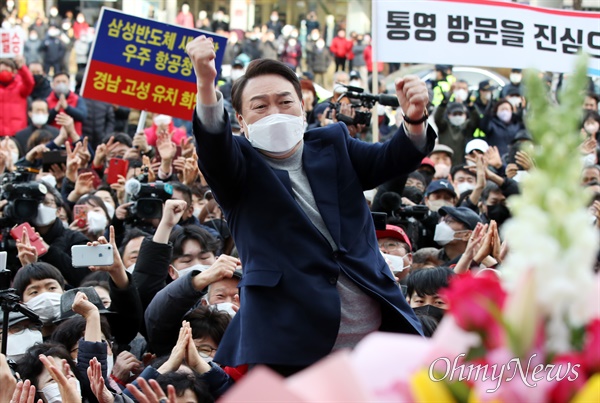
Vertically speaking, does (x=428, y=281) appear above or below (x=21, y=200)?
below

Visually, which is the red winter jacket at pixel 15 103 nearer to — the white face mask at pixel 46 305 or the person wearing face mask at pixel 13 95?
the person wearing face mask at pixel 13 95

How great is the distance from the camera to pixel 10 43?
521 inches

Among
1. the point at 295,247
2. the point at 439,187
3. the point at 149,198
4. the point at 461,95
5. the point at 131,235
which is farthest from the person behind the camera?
the point at 461,95

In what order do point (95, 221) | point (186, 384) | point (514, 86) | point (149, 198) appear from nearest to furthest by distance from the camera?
point (186, 384) → point (149, 198) → point (95, 221) → point (514, 86)

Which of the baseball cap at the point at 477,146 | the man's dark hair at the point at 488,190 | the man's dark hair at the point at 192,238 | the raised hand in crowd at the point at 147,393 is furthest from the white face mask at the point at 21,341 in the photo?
the baseball cap at the point at 477,146

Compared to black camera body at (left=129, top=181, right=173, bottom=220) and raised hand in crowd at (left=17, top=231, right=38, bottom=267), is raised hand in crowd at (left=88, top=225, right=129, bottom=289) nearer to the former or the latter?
raised hand in crowd at (left=17, top=231, right=38, bottom=267)

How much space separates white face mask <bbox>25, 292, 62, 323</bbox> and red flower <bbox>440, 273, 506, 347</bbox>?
4.65 m

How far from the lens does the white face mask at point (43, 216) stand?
7090 millimetres

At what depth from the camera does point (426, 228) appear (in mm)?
7617

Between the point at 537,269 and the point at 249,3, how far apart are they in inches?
1478

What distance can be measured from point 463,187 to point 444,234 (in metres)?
2.48

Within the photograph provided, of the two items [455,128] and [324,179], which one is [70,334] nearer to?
[324,179]

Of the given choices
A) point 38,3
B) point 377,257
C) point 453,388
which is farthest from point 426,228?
point 38,3

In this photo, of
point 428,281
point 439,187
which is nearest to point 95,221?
point 439,187
